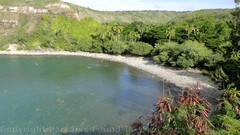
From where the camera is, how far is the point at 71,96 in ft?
140

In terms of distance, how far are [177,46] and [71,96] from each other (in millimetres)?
30121

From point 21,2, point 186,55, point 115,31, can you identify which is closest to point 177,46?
point 186,55

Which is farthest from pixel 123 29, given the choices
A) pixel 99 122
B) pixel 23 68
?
pixel 99 122

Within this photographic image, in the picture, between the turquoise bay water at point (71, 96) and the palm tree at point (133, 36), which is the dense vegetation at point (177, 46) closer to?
the palm tree at point (133, 36)

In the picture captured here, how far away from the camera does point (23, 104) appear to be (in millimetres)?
38344

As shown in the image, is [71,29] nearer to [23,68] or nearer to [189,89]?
[23,68]

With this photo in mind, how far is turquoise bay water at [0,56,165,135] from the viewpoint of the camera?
102 feet

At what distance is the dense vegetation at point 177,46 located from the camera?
8492mm

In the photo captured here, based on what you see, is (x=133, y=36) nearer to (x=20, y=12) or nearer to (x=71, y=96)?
(x=71, y=96)

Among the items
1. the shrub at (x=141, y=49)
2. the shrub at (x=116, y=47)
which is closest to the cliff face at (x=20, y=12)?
the shrub at (x=116, y=47)

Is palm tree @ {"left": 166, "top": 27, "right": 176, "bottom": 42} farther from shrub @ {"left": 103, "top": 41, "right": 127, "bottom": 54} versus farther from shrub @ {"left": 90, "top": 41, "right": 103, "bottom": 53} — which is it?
shrub @ {"left": 90, "top": 41, "right": 103, "bottom": 53}

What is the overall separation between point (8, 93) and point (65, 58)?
37712mm

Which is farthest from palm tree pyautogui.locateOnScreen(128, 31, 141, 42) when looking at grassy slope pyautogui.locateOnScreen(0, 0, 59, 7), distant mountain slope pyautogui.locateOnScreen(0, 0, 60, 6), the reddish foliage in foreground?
the reddish foliage in foreground

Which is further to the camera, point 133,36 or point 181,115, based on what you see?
point 133,36
